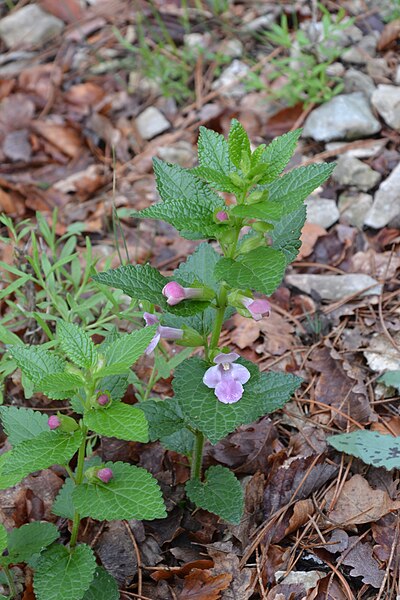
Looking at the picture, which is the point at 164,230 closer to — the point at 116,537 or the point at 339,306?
the point at 339,306

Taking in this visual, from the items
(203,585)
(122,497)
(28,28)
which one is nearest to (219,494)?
(203,585)

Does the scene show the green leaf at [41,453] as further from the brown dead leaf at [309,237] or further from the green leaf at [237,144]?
the brown dead leaf at [309,237]

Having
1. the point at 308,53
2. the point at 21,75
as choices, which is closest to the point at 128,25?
the point at 21,75

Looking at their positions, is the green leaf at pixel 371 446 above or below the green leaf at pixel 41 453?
below

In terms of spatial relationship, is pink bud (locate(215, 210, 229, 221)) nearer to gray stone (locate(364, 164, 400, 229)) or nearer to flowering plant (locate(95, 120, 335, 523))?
flowering plant (locate(95, 120, 335, 523))

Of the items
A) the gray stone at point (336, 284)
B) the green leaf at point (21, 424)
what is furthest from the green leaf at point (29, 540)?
the gray stone at point (336, 284)

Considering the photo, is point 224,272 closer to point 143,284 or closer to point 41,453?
point 143,284
